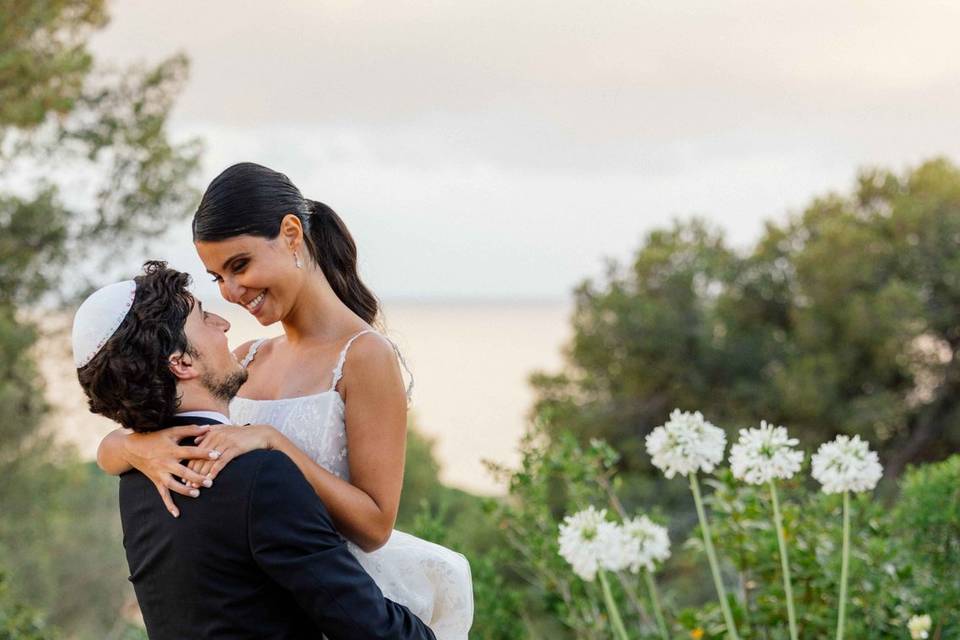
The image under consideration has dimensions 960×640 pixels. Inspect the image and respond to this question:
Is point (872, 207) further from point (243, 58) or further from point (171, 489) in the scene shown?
point (243, 58)

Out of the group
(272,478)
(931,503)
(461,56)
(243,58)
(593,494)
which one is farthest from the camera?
(461,56)

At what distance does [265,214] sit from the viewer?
2.56 m

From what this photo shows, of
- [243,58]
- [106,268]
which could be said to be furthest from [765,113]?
[106,268]

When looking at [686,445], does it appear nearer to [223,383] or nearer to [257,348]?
[257,348]

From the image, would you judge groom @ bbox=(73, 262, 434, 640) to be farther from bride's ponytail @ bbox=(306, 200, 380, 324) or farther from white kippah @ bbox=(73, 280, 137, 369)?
bride's ponytail @ bbox=(306, 200, 380, 324)

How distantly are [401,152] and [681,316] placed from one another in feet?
181

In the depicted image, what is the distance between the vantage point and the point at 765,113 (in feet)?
149

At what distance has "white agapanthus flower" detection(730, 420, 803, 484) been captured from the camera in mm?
2938

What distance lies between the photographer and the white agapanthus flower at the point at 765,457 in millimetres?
2938

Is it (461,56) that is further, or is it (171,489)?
(461,56)

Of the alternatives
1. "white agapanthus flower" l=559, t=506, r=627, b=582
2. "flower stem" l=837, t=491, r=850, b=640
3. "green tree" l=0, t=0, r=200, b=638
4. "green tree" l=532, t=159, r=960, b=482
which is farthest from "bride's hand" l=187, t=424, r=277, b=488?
"green tree" l=532, t=159, r=960, b=482

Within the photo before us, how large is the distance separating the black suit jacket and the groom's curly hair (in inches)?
6.5

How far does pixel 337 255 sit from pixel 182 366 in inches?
32.2

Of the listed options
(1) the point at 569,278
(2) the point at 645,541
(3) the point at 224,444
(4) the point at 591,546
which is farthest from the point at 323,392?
(1) the point at 569,278
